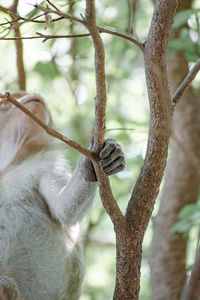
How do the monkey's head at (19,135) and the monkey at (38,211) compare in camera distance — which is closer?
the monkey at (38,211)

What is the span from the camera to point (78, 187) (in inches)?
155

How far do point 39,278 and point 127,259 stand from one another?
1477 millimetres

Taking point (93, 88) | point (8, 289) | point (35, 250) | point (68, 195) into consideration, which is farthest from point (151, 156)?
point (93, 88)

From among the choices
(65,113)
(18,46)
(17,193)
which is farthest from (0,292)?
(65,113)

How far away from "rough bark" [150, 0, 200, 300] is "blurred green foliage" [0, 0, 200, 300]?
1.29 feet

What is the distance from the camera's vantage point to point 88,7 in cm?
229

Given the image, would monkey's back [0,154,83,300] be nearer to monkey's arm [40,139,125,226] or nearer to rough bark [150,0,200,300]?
monkey's arm [40,139,125,226]

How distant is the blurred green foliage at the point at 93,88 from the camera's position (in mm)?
5980

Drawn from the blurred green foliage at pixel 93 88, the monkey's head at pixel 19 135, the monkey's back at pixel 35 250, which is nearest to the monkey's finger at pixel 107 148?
the monkey's back at pixel 35 250

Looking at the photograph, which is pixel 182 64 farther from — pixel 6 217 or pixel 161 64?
Result: pixel 161 64

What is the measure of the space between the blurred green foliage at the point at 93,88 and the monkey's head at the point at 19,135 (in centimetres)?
36

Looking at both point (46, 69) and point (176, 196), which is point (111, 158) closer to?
point (176, 196)

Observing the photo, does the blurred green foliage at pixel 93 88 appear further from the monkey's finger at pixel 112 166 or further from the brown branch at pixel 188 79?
the brown branch at pixel 188 79

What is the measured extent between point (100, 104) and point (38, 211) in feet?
6.61
